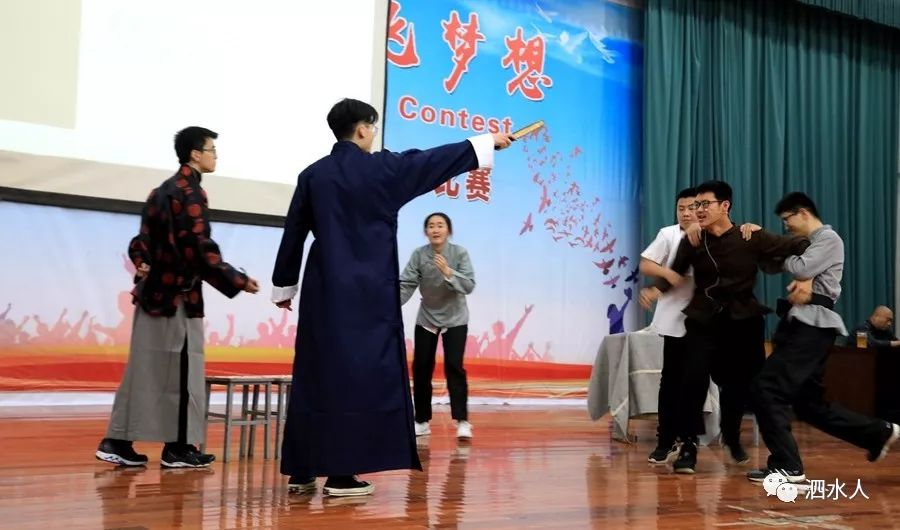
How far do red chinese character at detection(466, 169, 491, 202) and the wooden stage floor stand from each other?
303cm

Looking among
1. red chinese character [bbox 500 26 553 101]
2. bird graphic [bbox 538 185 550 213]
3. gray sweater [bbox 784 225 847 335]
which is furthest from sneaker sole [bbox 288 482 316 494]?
red chinese character [bbox 500 26 553 101]

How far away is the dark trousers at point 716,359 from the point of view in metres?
3.57

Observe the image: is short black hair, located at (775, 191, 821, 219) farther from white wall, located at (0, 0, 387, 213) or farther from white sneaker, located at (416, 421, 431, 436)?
white wall, located at (0, 0, 387, 213)

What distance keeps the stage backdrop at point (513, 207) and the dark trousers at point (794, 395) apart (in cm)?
368

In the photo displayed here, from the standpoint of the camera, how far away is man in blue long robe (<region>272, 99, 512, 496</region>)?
2.72m

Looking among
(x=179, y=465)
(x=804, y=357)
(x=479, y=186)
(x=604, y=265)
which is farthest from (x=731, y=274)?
(x=604, y=265)

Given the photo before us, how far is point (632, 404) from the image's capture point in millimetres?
4871

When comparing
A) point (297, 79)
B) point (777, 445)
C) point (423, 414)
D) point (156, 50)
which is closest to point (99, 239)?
point (156, 50)

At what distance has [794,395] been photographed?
10.8ft

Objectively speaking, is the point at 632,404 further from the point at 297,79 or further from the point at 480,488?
the point at 297,79

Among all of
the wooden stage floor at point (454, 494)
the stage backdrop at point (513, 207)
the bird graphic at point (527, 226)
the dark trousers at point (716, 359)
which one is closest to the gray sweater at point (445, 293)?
the wooden stage floor at point (454, 494)

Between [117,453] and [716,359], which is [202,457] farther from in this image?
[716,359]

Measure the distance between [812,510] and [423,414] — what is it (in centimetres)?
234

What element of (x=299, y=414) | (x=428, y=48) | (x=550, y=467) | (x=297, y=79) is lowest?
(x=550, y=467)
